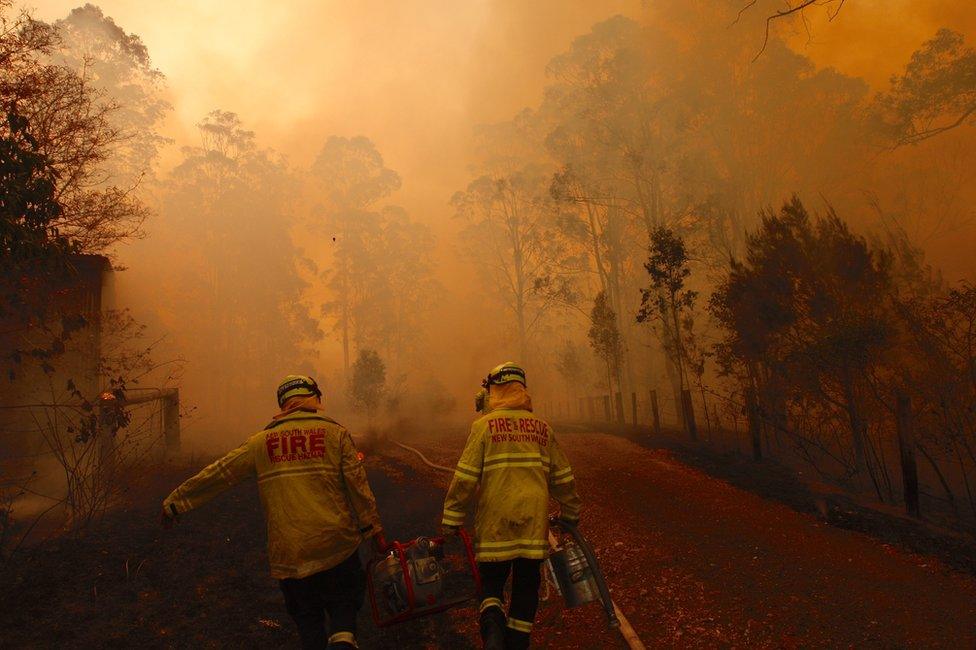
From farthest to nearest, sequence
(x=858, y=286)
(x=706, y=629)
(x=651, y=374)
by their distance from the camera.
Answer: (x=651, y=374), (x=858, y=286), (x=706, y=629)

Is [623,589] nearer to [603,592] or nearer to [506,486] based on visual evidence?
[603,592]

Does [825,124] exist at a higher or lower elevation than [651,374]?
higher

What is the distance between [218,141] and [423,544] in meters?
43.3

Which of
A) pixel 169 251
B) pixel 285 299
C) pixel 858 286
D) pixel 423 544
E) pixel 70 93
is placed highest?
pixel 169 251

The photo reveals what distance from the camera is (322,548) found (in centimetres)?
360

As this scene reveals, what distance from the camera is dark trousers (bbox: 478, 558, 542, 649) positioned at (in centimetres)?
359

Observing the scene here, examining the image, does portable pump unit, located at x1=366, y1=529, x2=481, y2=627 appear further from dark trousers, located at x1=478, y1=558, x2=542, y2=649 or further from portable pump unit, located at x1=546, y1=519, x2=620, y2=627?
portable pump unit, located at x1=546, y1=519, x2=620, y2=627

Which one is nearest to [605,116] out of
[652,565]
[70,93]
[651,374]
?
[651,374]

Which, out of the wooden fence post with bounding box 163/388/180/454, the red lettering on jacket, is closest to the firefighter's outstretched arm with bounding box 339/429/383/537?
the red lettering on jacket

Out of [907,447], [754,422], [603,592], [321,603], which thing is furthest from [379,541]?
[754,422]

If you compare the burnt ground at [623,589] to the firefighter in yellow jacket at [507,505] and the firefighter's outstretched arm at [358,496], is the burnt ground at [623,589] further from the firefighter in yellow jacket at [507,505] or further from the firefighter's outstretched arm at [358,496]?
the firefighter's outstretched arm at [358,496]

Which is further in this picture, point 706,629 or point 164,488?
point 164,488

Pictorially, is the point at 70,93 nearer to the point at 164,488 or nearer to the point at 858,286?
the point at 164,488

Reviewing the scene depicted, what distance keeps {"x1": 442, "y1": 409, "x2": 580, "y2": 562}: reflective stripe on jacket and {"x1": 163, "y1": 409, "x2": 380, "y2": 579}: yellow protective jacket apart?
65 centimetres
